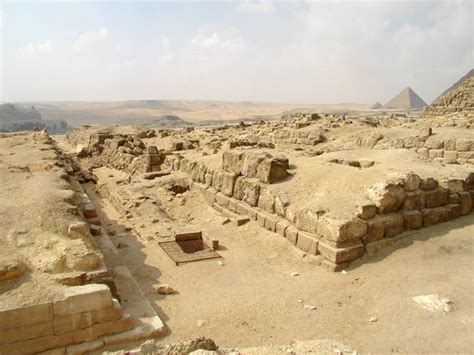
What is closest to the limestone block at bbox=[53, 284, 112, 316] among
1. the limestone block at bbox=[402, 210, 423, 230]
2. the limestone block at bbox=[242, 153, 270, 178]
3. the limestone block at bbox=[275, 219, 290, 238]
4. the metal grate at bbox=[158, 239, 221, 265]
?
the metal grate at bbox=[158, 239, 221, 265]

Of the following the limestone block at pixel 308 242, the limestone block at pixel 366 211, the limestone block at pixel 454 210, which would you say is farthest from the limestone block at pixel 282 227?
the limestone block at pixel 454 210

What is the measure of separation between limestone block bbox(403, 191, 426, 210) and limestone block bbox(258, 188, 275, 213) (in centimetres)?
264

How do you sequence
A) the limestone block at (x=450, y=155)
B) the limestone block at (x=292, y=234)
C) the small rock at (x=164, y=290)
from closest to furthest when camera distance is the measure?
1. the small rock at (x=164, y=290)
2. the limestone block at (x=292, y=234)
3. the limestone block at (x=450, y=155)

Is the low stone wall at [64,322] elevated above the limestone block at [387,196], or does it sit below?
below

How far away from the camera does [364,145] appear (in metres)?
15.7

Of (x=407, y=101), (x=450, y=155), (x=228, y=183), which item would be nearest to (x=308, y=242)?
(x=228, y=183)

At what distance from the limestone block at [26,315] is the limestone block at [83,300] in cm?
8

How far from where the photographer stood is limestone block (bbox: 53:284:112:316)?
14.5 feet

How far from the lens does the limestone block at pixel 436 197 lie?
301 inches

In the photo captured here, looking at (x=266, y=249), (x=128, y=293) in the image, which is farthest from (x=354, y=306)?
(x=128, y=293)

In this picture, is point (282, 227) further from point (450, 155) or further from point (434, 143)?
point (434, 143)

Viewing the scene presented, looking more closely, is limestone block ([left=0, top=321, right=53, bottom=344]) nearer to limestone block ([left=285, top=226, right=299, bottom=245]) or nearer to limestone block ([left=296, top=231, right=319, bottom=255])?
limestone block ([left=296, top=231, right=319, bottom=255])

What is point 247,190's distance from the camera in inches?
365

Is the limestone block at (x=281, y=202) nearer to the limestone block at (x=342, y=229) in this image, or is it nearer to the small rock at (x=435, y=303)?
the limestone block at (x=342, y=229)
